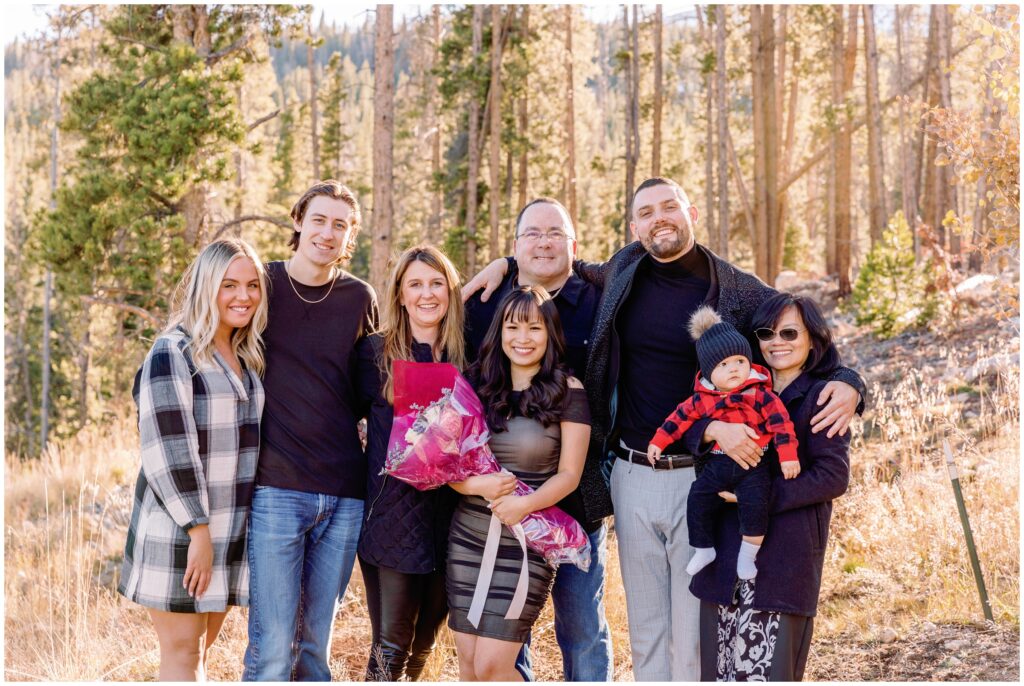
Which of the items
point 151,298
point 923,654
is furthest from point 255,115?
point 923,654

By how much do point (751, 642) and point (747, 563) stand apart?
30cm

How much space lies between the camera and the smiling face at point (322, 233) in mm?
3697

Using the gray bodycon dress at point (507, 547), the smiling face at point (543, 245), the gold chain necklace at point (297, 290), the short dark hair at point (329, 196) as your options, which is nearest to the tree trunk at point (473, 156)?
the smiling face at point (543, 245)

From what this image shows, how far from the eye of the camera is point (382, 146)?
8.79 metres

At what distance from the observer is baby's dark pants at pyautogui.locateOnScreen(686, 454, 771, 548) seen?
308 centimetres

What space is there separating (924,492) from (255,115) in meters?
28.0

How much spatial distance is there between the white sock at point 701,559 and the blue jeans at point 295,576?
4.86ft

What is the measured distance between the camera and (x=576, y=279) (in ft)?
13.7

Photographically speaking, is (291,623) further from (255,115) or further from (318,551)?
(255,115)

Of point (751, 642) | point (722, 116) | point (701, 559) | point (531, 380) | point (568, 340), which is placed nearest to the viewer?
point (751, 642)

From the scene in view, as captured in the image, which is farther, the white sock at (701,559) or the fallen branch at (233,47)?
the fallen branch at (233,47)

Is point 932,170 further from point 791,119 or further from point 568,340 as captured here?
point 568,340

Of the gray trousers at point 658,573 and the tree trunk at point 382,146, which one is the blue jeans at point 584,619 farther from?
the tree trunk at point 382,146

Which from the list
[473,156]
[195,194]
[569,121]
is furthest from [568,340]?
[569,121]
